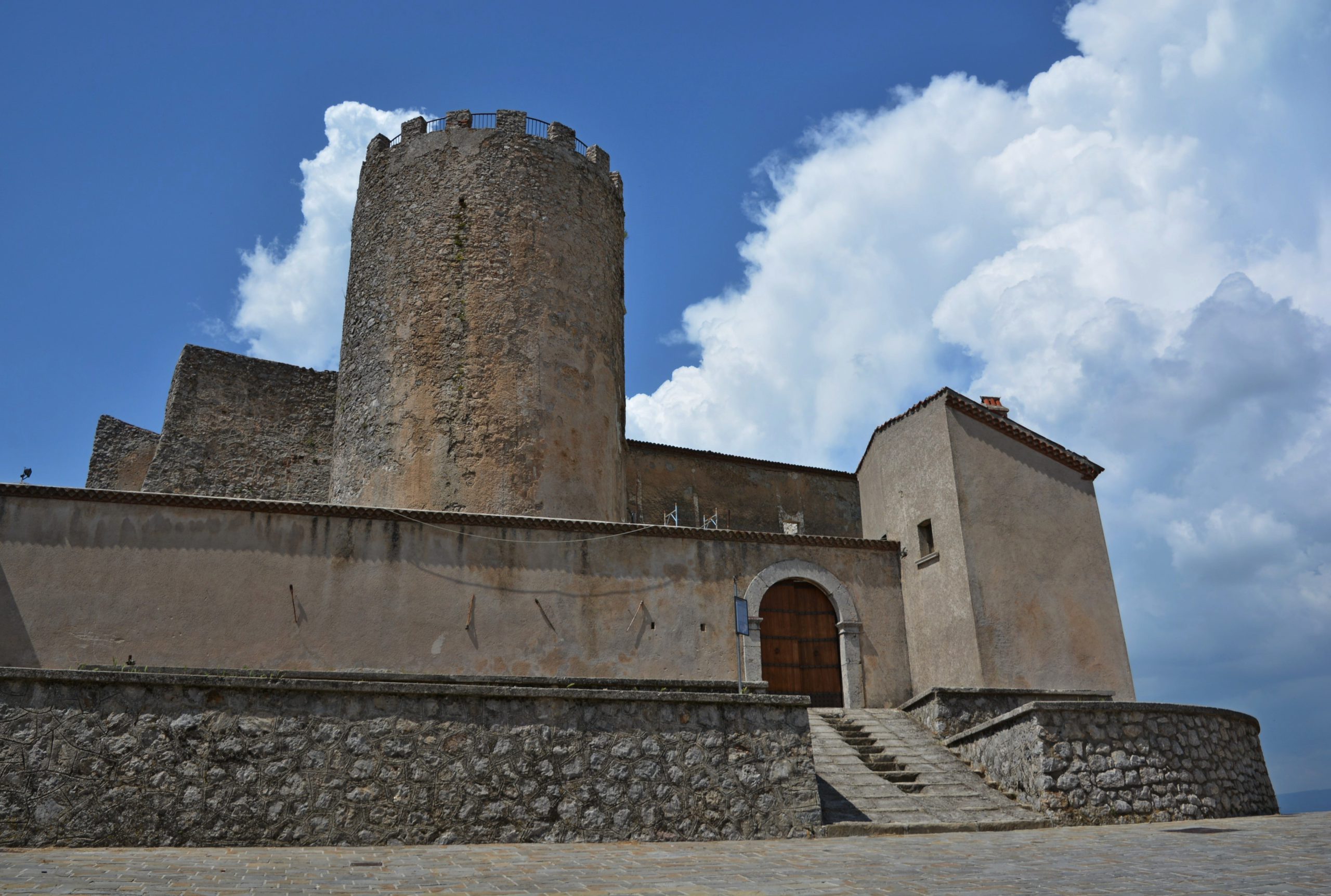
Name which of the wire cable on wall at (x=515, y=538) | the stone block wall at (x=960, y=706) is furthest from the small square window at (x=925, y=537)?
the wire cable on wall at (x=515, y=538)

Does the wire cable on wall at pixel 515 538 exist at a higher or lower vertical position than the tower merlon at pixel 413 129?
lower

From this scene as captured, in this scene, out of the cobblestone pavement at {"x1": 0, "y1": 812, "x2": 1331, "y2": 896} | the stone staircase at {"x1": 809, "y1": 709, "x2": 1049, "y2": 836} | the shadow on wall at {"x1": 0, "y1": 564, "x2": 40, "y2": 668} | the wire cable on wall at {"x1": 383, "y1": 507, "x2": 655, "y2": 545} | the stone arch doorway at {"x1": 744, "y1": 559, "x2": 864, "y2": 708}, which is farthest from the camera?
the stone arch doorway at {"x1": 744, "y1": 559, "x2": 864, "y2": 708}

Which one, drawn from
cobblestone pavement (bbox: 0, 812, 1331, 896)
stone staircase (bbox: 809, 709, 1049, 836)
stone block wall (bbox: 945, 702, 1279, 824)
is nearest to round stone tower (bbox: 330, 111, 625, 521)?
stone staircase (bbox: 809, 709, 1049, 836)

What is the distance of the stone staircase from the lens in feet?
34.1

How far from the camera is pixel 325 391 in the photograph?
23.6 meters

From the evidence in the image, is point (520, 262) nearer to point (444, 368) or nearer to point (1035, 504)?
point (444, 368)

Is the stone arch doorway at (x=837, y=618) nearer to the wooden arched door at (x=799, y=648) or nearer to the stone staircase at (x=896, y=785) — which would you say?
the wooden arched door at (x=799, y=648)

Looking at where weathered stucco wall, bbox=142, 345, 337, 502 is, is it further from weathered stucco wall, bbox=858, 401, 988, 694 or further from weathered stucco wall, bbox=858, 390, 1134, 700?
weathered stucco wall, bbox=858, 390, 1134, 700

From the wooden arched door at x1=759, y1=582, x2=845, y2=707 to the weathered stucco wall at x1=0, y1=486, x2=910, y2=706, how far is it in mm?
949

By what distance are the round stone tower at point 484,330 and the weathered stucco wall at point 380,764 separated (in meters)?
7.91

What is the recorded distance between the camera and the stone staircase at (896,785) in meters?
10.4

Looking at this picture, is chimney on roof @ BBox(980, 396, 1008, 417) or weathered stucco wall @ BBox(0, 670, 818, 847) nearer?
weathered stucco wall @ BBox(0, 670, 818, 847)

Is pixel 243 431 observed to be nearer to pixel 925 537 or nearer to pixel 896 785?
pixel 925 537

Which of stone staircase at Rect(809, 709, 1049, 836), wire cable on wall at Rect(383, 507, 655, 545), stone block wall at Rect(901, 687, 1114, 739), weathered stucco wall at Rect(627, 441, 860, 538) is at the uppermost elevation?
weathered stucco wall at Rect(627, 441, 860, 538)
